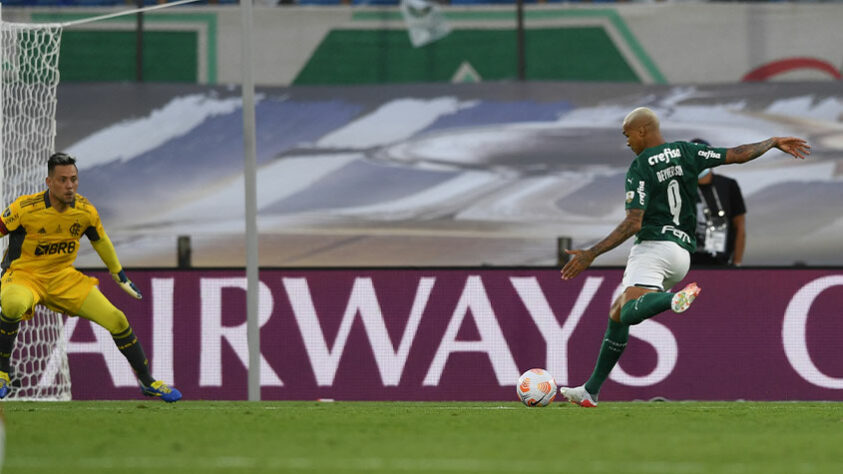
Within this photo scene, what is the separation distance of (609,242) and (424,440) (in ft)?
7.05

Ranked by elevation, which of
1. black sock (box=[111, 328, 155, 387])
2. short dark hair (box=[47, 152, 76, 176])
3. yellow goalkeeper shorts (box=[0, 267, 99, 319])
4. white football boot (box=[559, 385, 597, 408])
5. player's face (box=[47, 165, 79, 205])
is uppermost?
short dark hair (box=[47, 152, 76, 176])

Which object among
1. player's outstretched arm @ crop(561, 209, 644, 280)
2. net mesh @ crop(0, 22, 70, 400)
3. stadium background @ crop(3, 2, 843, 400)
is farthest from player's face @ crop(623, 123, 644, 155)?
stadium background @ crop(3, 2, 843, 400)

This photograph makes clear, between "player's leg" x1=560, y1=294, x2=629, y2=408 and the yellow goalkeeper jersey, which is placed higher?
the yellow goalkeeper jersey

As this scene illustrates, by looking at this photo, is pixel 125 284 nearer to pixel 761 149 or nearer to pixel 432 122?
pixel 761 149

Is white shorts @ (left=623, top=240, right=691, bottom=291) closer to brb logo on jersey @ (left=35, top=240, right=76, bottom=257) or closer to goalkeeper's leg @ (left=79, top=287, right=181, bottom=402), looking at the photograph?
goalkeeper's leg @ (left=79, top=287, right=181, bottom=402)

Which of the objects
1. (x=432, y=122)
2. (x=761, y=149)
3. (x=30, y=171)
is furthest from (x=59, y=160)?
(x=432, y=122)

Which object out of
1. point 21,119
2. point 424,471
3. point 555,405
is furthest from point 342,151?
point 424,471

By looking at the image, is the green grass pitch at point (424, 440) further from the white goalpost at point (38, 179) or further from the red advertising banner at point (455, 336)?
the white goalpost at point (38, 179)

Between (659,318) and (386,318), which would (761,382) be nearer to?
(659,318)

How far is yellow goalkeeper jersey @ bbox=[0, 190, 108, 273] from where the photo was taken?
9656 mm

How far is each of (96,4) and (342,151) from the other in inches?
155

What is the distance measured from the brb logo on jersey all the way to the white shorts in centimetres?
395

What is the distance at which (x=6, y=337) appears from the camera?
973 centimetres

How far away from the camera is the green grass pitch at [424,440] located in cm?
590
